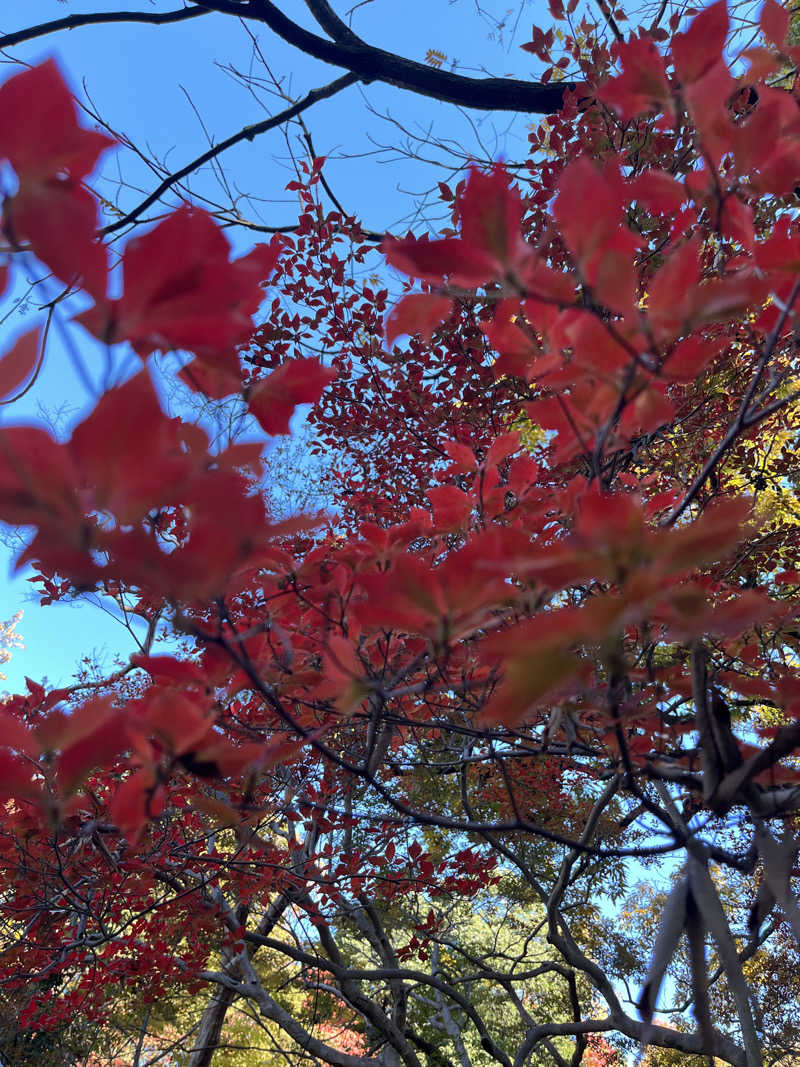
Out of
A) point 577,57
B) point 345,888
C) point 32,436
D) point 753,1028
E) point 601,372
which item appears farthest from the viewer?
point 345,888

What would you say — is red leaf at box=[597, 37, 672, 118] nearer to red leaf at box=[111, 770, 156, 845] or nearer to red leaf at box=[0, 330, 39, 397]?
red leaf at box=[0, 330, 39, 397]

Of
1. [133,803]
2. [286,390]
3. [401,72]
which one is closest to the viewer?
[133,803]

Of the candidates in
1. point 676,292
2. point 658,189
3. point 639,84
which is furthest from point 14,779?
point 639,84

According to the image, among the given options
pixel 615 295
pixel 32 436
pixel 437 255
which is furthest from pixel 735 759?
pixel 32 436

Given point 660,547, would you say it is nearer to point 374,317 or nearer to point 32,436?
point 32,436

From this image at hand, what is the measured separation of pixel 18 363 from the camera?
0.50 metres

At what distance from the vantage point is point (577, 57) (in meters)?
2.83

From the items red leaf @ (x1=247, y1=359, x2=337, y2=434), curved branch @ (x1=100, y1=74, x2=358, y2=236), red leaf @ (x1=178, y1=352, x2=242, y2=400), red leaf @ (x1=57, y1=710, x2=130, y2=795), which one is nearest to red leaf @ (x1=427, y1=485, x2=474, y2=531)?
red leaf @ (x1=247, y1=359, x2=337, y2=434)

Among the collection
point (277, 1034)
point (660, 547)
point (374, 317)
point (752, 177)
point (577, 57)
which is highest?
point (577, 57)

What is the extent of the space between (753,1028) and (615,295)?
175 centimetres

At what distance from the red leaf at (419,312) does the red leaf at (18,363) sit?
0.41 m

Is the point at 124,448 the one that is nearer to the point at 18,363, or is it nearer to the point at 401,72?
the point at 18,363

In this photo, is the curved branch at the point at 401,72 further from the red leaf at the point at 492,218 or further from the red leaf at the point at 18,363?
the red leaf at the point at 18,363

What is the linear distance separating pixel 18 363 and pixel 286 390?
349mm
